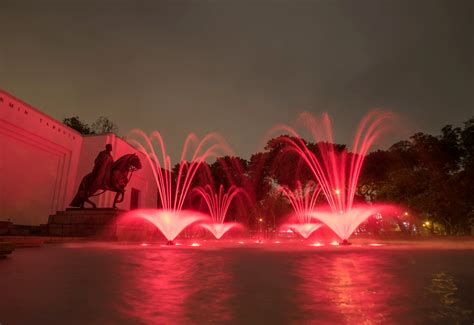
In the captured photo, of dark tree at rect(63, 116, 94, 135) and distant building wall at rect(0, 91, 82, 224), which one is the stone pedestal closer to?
distant building wall at rect(0, 91, 82, 224)

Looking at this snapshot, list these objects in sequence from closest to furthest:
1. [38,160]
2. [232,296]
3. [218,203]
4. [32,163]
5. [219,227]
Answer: [232,296] < [32,163] < [38,160] < [219,227] < [218,203]

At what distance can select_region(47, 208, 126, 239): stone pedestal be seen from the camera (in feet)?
58.1

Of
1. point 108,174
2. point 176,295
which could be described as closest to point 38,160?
point 108,174

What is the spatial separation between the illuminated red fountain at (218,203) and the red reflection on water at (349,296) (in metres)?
36.3

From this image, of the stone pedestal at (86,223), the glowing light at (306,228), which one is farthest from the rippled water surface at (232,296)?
the glowing light at (306,228)

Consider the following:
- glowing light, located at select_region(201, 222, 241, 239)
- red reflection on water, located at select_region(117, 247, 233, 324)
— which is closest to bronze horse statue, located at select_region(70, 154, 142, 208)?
red reflection on water, located at select_region(117, 247, 233, 324)

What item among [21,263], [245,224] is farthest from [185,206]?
[21,263]

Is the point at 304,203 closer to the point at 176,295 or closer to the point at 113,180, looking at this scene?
the point at 113,180

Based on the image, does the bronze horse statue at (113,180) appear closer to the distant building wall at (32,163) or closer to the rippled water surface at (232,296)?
the distant building wall at (32,163)

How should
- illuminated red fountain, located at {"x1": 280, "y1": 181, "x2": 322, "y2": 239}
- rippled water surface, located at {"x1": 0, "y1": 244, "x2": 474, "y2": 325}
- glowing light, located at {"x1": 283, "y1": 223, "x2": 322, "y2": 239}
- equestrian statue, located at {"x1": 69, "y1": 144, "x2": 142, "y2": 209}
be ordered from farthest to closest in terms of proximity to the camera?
illuminated red fountain, located at {"x1": 280, "y1": 181, "x2": 322, "y2": 239}, glowing light, located at {"x1": 283, "y1": 223, "x2": 322, "y2": 239}, equestrian statue, located at {"x1": 69, "y1": 144, "x2": 142, "y2": 209}, rippled water surface, located at {"x1": 0, "y1": 244, "x2": 474, "y2": 325}

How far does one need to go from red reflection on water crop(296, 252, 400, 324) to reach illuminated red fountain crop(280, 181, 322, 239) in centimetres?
3069

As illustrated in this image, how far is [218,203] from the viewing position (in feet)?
146

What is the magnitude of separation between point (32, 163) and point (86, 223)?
377 inches

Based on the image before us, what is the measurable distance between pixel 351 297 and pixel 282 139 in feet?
117
